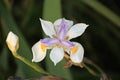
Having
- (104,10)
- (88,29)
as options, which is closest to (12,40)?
(104,10)

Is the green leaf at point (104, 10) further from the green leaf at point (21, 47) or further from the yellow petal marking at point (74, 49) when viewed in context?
the yellow petal marking at point (74, 49)

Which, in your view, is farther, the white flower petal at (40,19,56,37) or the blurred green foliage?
the blurred green foliage

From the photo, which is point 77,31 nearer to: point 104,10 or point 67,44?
point 67,44

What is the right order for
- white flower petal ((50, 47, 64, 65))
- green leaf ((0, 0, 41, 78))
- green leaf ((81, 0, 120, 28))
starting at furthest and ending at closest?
green leaf ((81, 0, 120, 28))
green leaf ((0, 0, 41, 78))
white flower petal ((50, 47, 64, 65))

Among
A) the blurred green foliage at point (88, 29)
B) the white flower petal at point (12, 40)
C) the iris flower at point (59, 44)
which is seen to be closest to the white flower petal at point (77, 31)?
the iris flower at point (59, 44)

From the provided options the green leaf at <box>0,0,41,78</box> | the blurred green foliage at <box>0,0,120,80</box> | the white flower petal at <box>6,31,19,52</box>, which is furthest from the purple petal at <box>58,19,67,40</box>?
the blurred green foliage at <box>0,0,120,80</box>

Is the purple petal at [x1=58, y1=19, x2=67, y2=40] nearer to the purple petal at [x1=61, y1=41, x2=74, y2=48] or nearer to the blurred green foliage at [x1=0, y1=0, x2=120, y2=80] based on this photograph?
the purple petal at [x1=61, y1=41, x2=74, y2=48]

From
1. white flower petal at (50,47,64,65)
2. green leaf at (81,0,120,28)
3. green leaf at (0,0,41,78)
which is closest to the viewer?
white flower petal at (50,47,64,65)

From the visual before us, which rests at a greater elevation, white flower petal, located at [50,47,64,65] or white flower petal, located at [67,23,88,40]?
white flower petal, located at [67,23,88,40]
